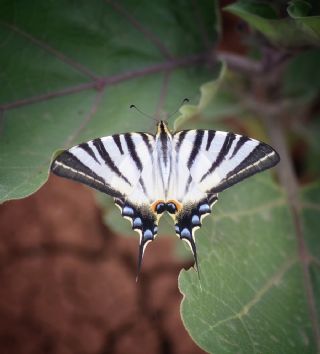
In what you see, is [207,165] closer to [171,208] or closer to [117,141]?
[171,208]

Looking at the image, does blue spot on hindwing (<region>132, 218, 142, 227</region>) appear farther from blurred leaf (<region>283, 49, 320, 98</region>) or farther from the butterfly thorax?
blurred leaf (<region>283, 49, 320, 98</region>)

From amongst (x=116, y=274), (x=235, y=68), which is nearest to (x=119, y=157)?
(x=235, y=68)

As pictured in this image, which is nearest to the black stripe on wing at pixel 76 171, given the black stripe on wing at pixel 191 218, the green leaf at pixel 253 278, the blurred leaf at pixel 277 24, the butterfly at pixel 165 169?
the butterfly at pixel 165 169

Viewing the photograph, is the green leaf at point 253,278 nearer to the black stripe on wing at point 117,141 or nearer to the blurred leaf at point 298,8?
the black stripe on wing at point 117,141

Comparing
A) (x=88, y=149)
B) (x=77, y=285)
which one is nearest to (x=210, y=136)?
(x=88, y=149)

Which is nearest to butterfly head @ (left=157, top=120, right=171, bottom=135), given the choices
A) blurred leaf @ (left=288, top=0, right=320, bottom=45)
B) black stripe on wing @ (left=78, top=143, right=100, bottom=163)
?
black stripe on wing @ (left=78, top=143, right=100, bottom=163)

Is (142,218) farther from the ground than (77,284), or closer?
farther from the ground

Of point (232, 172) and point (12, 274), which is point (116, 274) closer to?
point (12, 274)
